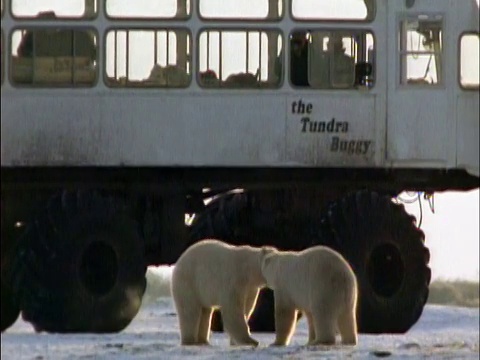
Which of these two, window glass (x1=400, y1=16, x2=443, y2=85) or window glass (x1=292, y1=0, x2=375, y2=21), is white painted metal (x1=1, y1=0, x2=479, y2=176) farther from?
window glass (x1=400, y1=16, x2=443, y2=85)

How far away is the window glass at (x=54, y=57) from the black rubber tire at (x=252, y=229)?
1656 millimetres

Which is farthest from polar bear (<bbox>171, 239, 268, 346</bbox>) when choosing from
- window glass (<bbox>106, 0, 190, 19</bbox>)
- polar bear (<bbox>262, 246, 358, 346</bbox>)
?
window glass (<bbox>106, 0, 190, 19</bbox>)

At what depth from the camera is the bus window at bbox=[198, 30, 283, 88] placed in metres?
21.2

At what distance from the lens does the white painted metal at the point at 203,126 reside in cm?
2117

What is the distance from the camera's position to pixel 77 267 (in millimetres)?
21391

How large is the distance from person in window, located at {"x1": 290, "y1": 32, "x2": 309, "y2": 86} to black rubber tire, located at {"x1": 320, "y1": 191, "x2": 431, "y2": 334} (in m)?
1.16

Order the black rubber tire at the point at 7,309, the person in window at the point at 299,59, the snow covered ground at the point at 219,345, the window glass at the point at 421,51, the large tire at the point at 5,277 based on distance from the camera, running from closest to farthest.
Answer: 1. the snow covered ground at the point at 219,345
2. the person in window at the point at 299,59
3. the window glass at the point at 421,51
4. the large tire at the point at 5,277
5. the black rubber tire at the point at 7,309

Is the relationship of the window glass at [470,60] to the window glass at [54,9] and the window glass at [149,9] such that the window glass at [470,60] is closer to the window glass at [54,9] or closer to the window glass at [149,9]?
the window glass at [149,9]

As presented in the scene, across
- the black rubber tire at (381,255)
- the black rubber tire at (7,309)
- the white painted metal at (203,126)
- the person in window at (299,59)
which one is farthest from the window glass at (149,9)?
the black rubber tire at (7,309)

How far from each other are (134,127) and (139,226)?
3.27 feet

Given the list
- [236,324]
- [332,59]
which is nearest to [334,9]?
[332,59]

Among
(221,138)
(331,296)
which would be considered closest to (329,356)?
(331,296)

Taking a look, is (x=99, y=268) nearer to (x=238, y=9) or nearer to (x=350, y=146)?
(x=350, y=146)

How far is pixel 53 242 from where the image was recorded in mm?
21328
